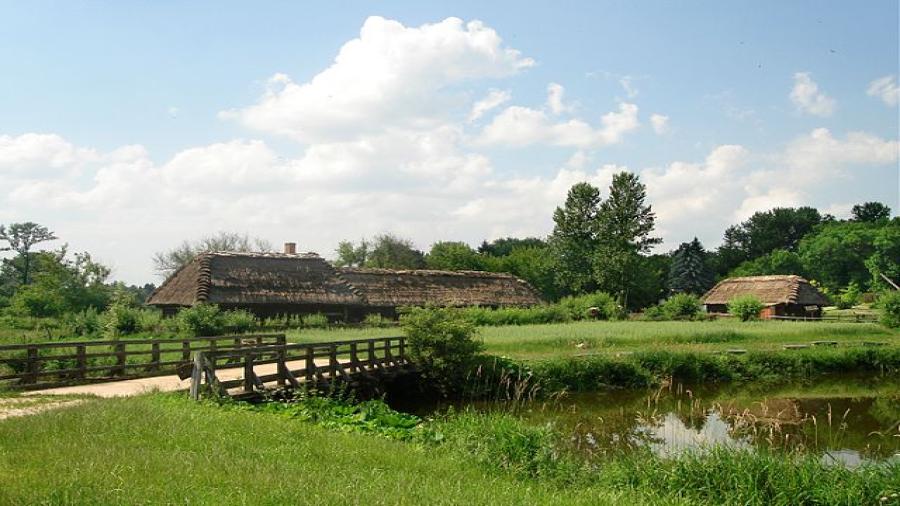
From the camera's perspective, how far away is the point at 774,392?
23.8 meters

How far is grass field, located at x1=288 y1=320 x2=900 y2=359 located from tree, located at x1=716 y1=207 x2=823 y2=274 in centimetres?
6115

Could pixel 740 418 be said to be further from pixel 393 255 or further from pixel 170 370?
pixel 393 255

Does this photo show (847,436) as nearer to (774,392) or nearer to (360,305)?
(774,392)

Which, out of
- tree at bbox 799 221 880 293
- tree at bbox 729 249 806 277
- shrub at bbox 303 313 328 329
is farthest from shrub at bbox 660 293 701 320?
tree at bbox 799 221 880 293

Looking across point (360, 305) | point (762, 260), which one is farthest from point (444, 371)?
point (762, 260)

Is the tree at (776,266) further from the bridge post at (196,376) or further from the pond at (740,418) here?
the bridge post at (196,376)

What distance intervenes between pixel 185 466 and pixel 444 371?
575 inches

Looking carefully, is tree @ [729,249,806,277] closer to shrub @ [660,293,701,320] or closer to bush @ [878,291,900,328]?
shrub @ [660,293,701,320]

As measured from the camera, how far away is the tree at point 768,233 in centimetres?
9746

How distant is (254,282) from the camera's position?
37.9m

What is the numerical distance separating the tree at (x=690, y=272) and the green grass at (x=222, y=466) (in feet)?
256

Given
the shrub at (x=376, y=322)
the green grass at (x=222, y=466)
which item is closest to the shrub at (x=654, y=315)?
the shrub at (x=376, y=322)

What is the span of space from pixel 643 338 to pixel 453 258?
43205 mm

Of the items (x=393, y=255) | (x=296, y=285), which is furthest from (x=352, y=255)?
(x=296, y=285)
